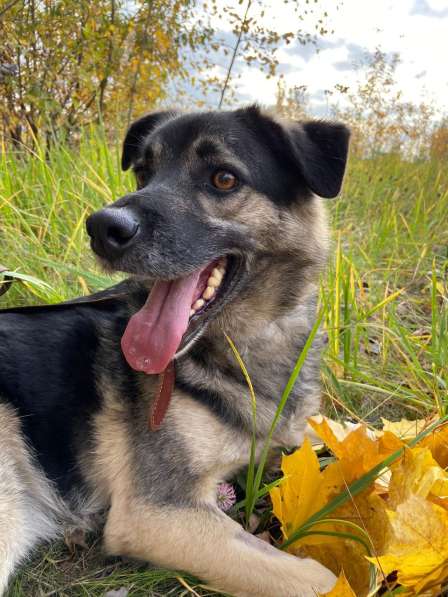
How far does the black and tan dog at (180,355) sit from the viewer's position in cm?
169

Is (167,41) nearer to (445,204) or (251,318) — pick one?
(445,204)

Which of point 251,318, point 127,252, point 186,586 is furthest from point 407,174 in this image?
point 186,586

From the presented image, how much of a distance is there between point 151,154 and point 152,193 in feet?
1.38

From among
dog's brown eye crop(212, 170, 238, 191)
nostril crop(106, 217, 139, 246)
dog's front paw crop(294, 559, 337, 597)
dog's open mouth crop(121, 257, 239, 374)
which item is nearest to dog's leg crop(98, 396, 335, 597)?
dog's front paw crop(294, 559, 337, 597)

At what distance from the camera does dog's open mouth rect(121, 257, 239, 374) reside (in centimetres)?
173

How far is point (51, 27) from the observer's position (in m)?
5.70

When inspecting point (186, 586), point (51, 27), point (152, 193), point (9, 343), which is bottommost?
point (186, 586)

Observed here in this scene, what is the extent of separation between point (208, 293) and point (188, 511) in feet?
2.50

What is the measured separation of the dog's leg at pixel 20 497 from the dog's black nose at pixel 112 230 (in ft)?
2.36

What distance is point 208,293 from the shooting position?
191cm

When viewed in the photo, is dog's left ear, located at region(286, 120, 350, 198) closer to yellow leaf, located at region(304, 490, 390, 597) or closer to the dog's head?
the dog's head

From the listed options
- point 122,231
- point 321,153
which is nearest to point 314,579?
point 122,231

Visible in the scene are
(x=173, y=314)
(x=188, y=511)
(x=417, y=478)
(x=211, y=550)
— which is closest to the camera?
(x=417, y=478)

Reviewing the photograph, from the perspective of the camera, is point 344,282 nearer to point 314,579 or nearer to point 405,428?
point 405,428
